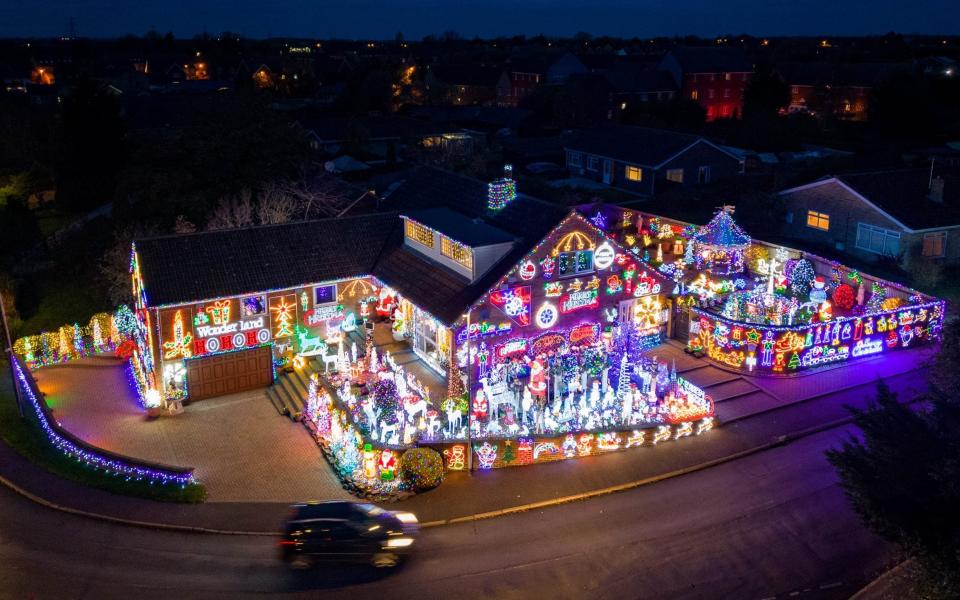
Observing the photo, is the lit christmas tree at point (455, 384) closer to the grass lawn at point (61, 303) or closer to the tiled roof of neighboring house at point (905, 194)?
the grass lawn at point (61, 303)

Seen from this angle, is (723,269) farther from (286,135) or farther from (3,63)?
(3,63)

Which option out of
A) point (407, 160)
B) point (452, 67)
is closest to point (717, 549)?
point (407, 160)

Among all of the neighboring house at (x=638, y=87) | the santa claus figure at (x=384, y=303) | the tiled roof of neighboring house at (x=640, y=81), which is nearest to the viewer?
the santa claus figure at (x=384, y=303)

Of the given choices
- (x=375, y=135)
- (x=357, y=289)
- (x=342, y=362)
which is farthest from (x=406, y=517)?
(x=375, y=135)

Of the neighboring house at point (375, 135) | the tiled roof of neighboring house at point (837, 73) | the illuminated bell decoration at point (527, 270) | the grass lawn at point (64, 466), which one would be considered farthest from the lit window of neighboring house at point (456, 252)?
the tiled roof of neighboring house at point (837, 73)

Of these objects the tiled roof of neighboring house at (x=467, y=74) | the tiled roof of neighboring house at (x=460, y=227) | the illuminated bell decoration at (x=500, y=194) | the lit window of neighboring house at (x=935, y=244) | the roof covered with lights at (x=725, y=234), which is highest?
the tiled roof of neighboring house at (x=467, y=74)

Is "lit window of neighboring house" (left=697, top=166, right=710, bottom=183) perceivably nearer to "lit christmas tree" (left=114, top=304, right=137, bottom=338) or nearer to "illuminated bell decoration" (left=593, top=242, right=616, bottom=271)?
"illuminated bell decoration" (left=593, top=242, right=616, bottom=271)

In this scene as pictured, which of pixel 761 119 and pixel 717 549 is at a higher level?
pixel 761 119
